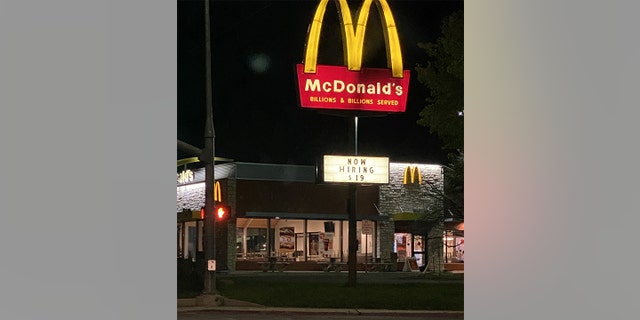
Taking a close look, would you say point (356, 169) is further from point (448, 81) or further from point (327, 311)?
point (327, 311)

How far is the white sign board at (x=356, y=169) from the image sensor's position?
76.6 ft

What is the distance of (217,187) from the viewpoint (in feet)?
120

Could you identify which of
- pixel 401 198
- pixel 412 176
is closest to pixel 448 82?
pixel 412 176

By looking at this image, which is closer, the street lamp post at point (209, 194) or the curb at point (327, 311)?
the curb at point (327, 311)

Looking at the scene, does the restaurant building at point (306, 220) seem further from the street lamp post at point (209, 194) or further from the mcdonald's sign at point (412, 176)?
the street lamp post at point (209, 194)

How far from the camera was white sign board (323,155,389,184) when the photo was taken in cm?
2334

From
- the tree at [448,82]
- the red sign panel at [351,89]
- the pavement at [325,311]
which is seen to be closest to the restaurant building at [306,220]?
the red sign panel at [351,89]

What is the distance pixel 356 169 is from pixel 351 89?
2496 mm

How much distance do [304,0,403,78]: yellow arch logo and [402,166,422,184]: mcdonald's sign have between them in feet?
45.1

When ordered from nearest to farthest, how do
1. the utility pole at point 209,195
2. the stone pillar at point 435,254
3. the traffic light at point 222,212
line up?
1. the utility pole at point 209,195
2. the traffic light at point 222,212
3. the stone pillar at point 435,254

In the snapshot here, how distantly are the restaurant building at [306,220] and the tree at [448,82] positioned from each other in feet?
62.3
